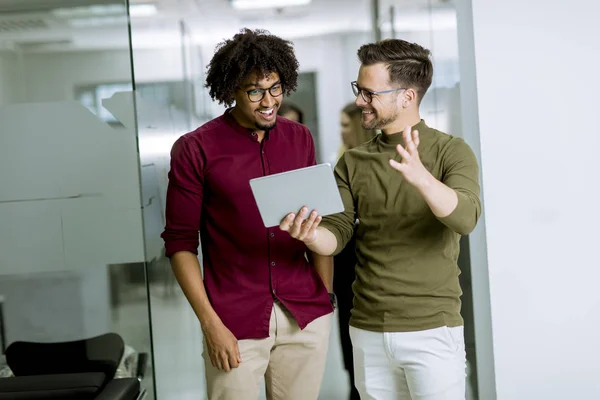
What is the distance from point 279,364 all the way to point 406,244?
1.69 ft

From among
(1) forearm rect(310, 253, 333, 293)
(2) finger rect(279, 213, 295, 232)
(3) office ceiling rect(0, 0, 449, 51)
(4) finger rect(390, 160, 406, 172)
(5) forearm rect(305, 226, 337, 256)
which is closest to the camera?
(4) finger rect(390, 160, 406, 172)

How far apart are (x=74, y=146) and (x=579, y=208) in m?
1.74

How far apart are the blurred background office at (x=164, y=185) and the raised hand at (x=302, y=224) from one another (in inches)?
36.4

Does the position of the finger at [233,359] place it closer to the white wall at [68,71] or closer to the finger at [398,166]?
the finger at [398,166]

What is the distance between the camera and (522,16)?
2547 millimetres

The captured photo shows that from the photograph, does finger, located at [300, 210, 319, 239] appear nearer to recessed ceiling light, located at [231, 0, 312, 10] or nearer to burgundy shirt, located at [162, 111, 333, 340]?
burgundy shirt, located at [162, 111, 333, 340]

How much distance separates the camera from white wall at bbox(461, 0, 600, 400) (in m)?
2.55

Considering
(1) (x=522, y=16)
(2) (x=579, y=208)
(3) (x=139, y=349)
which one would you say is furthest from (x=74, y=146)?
(2) (x=579, y=208)

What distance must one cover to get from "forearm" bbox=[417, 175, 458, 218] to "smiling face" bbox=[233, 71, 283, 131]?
491mm

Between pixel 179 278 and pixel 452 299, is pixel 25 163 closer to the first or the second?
pixel 179 278

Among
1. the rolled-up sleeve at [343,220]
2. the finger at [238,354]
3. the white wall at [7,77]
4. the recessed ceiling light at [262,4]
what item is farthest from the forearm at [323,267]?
the recessed ceiling light at [262,4]

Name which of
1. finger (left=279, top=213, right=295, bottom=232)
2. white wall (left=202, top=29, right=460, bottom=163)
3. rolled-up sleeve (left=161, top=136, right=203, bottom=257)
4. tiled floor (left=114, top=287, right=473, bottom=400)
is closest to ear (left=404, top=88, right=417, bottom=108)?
finger (left=279, top=213, right=295, bottom=232)

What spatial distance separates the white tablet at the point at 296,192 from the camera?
5.44 ft

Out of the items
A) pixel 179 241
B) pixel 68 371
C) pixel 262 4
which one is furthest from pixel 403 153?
pixel 262 4
